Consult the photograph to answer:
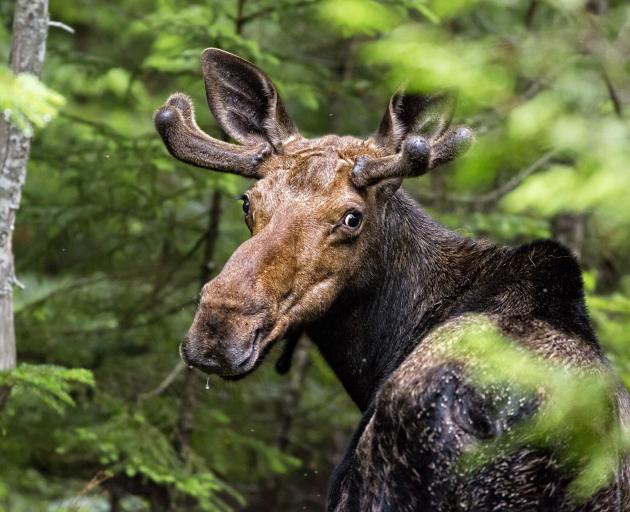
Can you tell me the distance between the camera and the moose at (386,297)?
4.93 m

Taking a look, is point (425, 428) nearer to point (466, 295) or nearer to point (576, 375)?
point (576, 375)

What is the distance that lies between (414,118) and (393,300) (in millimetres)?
1156

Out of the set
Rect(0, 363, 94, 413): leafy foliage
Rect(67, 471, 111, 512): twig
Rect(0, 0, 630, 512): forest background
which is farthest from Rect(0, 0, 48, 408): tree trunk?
Rect(67, 471, 111, 512): twig

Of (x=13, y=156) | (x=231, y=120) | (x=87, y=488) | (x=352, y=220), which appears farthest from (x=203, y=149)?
(x=87, y=488)

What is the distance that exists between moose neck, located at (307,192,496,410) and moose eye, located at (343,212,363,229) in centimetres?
30

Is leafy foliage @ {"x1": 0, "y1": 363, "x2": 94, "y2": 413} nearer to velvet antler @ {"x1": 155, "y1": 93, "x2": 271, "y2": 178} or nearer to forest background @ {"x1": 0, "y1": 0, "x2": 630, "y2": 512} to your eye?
forest background @ {"x1": 0, "y1": 0, "x2": 630, "y2": 512}

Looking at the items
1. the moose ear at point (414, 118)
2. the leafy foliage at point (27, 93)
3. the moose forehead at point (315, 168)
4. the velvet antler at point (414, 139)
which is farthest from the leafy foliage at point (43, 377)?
the leafy foliage at point (27, 93)

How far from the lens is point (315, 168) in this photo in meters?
6.42

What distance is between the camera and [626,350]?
8.16m

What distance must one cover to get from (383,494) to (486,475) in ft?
1.78

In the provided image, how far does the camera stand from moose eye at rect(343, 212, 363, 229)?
6324 mm

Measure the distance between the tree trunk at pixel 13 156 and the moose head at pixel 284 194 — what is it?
1.15 meters

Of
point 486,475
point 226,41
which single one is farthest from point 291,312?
point 226,41

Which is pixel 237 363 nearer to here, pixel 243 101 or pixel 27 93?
pixel 27 93
